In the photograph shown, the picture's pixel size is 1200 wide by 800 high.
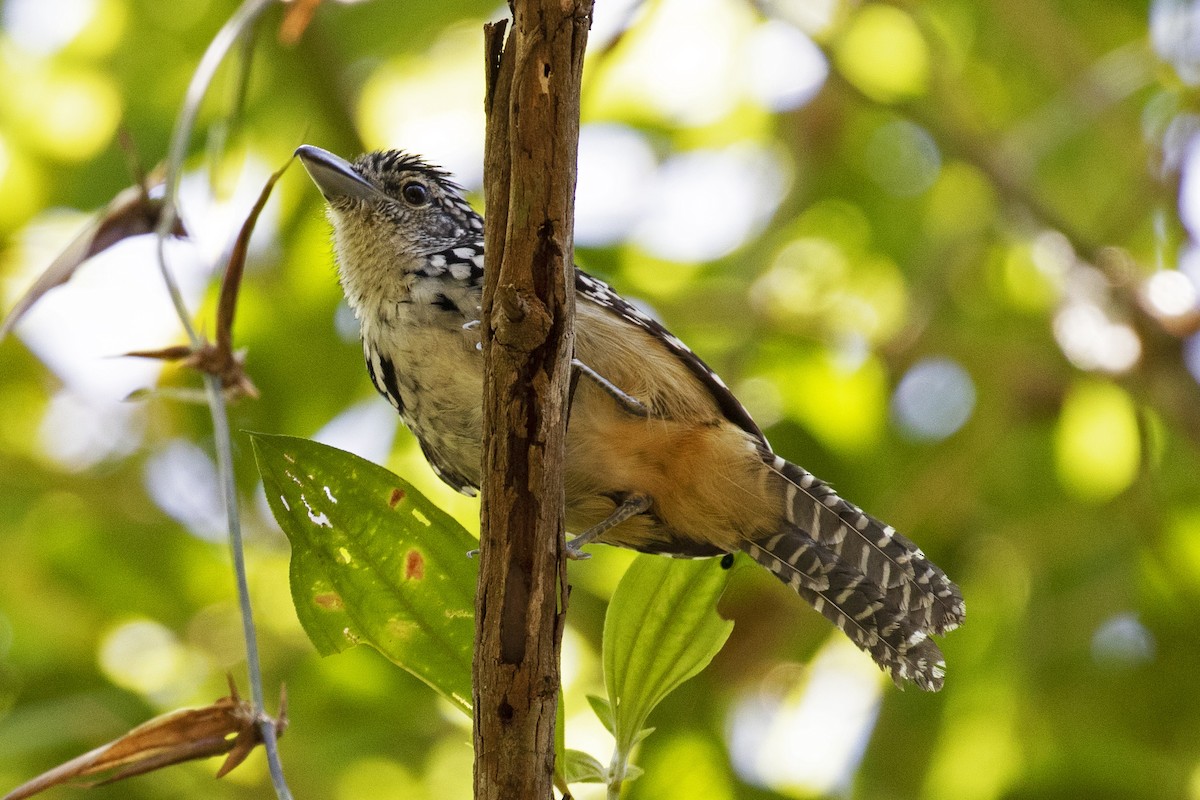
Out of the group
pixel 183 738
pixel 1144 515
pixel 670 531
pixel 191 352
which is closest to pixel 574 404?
pixel 670 531

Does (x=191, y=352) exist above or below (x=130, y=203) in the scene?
below

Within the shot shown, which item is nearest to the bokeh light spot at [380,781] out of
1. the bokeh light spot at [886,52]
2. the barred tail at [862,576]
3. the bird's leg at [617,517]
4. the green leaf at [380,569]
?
the bird's leg at [617,517]

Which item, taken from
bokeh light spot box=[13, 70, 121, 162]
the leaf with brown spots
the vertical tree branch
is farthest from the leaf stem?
bokeh light spot box=[13, 70, 121, 162]

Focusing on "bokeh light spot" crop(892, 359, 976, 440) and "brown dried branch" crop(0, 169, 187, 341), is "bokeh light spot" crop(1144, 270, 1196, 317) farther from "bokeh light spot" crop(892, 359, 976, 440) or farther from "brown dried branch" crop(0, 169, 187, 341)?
"brown dried branch" crop(0, 169, 187, 341)

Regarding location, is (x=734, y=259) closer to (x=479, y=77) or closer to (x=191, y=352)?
(x=479, y=77)

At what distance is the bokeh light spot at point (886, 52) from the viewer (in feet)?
15.5

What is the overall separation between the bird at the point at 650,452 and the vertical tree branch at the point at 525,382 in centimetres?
90

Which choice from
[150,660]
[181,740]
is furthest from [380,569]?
[150,660]

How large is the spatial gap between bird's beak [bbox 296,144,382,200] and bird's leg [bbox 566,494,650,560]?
951mm

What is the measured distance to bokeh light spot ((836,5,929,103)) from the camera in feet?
15.5

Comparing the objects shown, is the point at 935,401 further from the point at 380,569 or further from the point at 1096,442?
the point at 380,569

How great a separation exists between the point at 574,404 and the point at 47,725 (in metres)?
1.81

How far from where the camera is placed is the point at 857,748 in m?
3.68

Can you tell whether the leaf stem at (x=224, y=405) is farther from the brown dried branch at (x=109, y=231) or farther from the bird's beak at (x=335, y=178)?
the bird's beak at (x=335, y=178)
